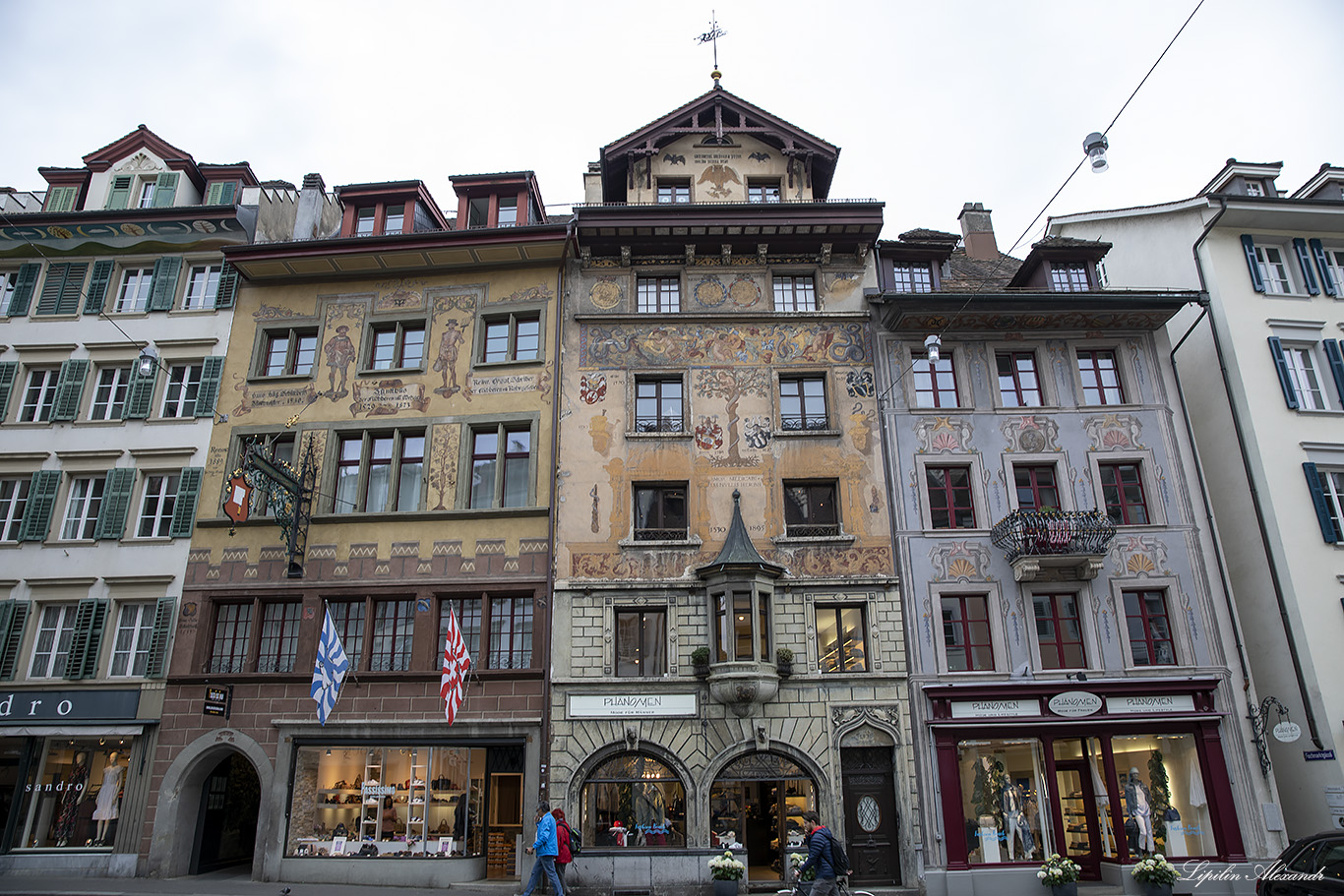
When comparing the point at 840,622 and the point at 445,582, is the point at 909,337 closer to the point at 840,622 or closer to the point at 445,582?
the point at 840,622

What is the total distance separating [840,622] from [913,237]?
479 inches

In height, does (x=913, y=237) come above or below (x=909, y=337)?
above

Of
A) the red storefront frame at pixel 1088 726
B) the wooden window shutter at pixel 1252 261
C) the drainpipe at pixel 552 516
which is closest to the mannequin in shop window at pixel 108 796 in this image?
the drainpipe at pixel 552 516

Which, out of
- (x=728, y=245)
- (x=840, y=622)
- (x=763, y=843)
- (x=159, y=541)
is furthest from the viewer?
(x=728, y=245)

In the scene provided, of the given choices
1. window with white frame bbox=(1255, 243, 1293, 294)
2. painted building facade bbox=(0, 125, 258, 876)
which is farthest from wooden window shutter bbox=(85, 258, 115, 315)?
window with white frame bbox=(1255, 243, 1293, 294)

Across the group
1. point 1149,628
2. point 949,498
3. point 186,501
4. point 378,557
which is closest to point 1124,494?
point 1149,628

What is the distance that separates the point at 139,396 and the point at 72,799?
1083 centimetres

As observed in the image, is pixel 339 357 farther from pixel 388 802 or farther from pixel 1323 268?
pixel 1323 268

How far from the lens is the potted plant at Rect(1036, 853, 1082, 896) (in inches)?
713

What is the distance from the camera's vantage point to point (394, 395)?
78.0 ft

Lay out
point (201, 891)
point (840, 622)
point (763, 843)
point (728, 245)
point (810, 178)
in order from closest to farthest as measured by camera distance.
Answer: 1. point (201, 891)
2. point (763, 843)
3. point (840, 622)
4. point (728, 245)
5. point (810, 178)

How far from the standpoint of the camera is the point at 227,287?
83.7 feet

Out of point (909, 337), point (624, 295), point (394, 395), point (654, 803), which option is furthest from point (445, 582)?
point (909, 337)

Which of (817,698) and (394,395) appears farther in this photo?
(394,395)
